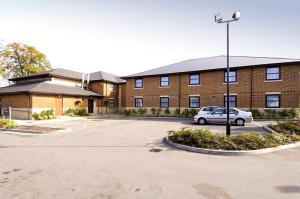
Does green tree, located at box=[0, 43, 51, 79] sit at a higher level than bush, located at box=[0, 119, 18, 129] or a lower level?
higher

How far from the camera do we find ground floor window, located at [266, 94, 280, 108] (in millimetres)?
22297

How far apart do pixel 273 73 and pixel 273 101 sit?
3.08 m

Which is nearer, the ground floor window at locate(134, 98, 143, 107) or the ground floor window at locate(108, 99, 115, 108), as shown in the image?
the ground floor window at locate(134, 98, 143, 107)

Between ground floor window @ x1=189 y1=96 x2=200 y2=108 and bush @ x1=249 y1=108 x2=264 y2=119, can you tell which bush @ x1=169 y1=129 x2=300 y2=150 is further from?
ground floor window @ x1=189 y1=96 x2=200 y2=108

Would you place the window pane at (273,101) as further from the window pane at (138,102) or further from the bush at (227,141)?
the window pane at (138,102)

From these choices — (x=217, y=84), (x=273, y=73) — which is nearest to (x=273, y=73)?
(x=273, y=73)

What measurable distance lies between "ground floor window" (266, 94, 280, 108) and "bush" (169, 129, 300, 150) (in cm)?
1413

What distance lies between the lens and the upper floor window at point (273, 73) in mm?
22414

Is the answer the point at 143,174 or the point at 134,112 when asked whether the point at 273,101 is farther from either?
the point at 143,174

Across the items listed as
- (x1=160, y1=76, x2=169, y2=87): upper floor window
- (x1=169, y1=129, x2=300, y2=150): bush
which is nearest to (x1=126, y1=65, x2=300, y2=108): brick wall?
(x1=160, y1=76, x2=169, y2=87): upper floor window

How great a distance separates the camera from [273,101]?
22.5 m

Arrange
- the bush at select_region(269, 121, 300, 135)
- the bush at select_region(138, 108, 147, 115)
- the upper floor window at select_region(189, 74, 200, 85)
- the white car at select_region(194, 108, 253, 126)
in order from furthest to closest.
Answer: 1. the bush at select_region(138, 108, 147, 115)
2. the upper floor window at select_region(189, 74, 200, 85)
3. the white car at select_region(194, 108, 253, 126)
4. the bush at select_region(269, 121, 300, 135)

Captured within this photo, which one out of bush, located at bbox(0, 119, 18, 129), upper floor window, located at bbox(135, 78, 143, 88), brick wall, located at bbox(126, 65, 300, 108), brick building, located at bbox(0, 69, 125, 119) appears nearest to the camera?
bush, located at bbox(0, 119, 18, 129)

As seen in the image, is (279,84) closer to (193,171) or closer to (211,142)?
(211,142)
